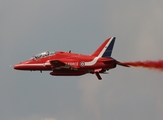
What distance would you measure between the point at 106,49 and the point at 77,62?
14.4ft

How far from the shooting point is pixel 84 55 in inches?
3627

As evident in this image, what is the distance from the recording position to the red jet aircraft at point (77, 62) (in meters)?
89.8

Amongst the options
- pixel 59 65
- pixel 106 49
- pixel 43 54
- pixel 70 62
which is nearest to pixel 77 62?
pixel 70 62

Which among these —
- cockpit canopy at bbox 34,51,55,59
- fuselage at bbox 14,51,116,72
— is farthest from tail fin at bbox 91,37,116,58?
cockpit canopy at bbox 34,51,55,59

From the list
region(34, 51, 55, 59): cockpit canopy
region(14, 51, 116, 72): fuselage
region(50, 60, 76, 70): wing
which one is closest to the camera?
region(14, 51, 116, 72): fuselage

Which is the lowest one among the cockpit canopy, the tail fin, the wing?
the wing

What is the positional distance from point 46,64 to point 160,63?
16.3 metres

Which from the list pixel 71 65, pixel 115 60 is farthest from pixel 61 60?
pixel 115 60

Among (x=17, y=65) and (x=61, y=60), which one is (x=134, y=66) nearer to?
(x=61, y=60)

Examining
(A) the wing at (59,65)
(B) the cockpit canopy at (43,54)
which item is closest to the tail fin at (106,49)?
(A) the wing at (59,65)

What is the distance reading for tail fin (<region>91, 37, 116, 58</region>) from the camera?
90875mm

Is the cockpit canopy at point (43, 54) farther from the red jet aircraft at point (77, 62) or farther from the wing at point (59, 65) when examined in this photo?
the wing at point (59, 65)

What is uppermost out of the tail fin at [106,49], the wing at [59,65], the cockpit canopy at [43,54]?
the tail fin at [106,49]

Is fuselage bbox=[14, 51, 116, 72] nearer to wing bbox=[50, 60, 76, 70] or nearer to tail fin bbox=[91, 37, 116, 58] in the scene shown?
wing bbox=[50, 60, 76, 70]
